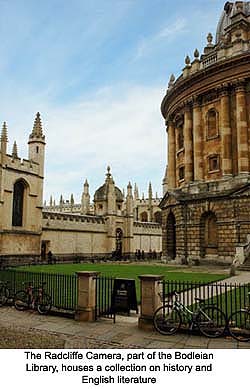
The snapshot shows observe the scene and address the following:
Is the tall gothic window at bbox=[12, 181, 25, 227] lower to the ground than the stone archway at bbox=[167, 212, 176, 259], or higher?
higher

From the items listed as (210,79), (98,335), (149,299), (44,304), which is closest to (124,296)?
(149,299)

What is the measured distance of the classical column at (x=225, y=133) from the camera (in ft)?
97.2

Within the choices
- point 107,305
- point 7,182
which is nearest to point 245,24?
point 7,182

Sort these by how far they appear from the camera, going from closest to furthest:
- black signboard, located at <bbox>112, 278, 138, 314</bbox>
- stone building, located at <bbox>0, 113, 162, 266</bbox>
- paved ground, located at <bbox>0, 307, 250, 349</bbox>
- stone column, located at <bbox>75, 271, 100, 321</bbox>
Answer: paved ground, located at <bbox>0, 307, 250, 349</bbox> → stone column, located at <bbox>75, 271, 100, 321</bbox> → black signboard, located at <bbox>112, 278, 138, 314</bbox> → stone building, located at <bbox>0, 113, 162, 266</bbox>

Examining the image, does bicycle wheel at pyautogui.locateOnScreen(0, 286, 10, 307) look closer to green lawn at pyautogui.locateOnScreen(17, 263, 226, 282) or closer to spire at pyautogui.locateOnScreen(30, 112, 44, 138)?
green lawn at pyautogui.locateOnScreen(17, 263, 226, 282)

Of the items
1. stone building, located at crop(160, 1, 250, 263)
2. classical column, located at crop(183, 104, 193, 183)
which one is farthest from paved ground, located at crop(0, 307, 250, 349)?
classical column, located at crop(183, 104, 193, 183)

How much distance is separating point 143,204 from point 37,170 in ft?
141

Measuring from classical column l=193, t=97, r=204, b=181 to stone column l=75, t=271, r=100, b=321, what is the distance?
2267 cm

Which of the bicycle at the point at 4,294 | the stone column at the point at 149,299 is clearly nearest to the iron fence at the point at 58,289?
the bicycle at the point at 4,294

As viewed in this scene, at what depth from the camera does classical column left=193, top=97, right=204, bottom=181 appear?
104 ft

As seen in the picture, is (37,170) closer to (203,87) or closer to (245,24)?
(203,87)

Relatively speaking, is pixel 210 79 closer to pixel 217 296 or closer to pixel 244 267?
pixel 244 267

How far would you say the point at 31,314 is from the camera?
37.5 feet

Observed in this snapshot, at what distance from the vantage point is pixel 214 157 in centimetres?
3127
